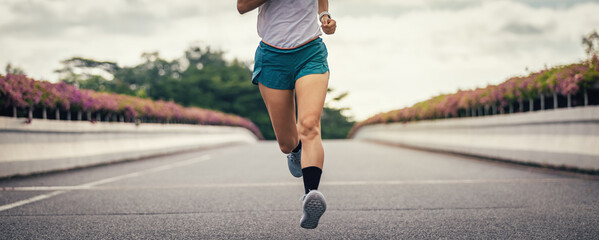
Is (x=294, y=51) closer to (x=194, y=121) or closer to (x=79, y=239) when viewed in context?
(x=79, y=239)

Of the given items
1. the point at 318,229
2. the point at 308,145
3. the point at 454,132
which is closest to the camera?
the point at 308,145

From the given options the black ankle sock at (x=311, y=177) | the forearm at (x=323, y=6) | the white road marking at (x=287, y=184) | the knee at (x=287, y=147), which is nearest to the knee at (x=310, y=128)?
the black ankle sock at (x=311, y=177)

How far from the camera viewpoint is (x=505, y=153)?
10391 millimetres

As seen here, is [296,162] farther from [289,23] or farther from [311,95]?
[289,23]

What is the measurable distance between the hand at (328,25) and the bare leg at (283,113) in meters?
0.53

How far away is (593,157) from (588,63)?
69.2 inches

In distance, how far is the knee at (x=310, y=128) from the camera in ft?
12.2

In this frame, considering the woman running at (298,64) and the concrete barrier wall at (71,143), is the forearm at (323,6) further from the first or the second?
the concrete barrier wall at (71,143)

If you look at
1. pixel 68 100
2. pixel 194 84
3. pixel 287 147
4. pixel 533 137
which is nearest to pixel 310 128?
pixel 287 147

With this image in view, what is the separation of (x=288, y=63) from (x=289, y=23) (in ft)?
0.99

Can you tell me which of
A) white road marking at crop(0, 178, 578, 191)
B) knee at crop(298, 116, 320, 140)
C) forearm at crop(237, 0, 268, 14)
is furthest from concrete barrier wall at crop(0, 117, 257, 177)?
knee at crop(298, 116, 320, 140)

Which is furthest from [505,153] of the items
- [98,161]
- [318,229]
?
[98,161]

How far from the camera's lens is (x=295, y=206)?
5273 mm

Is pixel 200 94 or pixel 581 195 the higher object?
pixel 200 94
